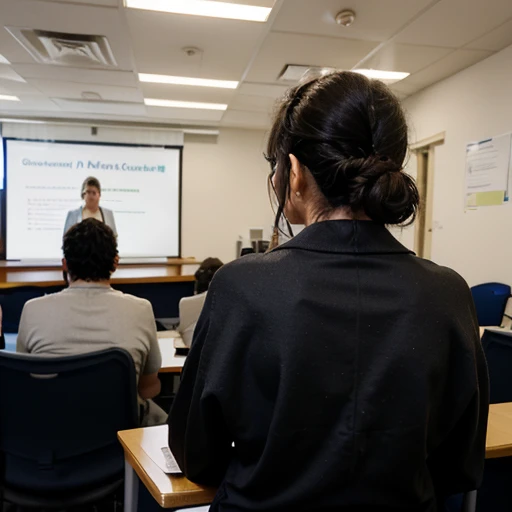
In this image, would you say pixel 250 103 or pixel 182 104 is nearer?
pixel 250 103

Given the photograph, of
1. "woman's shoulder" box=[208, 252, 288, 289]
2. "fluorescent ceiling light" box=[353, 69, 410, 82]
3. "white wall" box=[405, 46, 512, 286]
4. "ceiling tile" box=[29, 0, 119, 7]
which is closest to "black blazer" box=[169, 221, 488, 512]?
"woman's shoulder" box=[208, 252, 288, 289]

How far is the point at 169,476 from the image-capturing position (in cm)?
91

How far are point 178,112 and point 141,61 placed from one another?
1.80m

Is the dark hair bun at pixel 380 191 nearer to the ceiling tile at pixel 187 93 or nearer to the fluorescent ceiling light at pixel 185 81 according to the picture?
the fluorescent ceiling light at pixel 185 81

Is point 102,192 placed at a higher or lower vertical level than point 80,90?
lower

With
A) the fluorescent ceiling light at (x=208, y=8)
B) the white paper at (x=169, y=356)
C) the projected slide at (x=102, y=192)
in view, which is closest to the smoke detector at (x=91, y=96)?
the projected slide at (x=102, y=192)

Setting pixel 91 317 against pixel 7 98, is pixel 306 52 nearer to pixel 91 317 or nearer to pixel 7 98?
pixel 91 317

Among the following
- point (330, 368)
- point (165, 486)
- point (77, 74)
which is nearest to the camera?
point (330, 368)

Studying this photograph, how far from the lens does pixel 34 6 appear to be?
272cm

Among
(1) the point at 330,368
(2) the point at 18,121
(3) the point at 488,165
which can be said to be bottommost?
(1) the point at 330,368

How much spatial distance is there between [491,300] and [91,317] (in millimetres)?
2866

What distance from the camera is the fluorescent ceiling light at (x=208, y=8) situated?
2.70m

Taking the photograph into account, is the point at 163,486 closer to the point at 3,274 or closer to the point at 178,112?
the point at 3,274

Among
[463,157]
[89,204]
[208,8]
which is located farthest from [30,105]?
[463,157]
